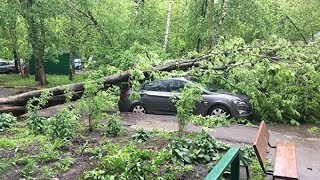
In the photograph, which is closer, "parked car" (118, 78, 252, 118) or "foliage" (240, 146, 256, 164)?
"foliage" (240, 146, 256, 164)

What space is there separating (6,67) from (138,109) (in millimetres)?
22036

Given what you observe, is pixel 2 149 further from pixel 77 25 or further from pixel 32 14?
pixel 77 25

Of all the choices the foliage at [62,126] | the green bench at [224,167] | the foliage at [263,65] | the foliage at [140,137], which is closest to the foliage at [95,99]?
the foliage at [62,126]

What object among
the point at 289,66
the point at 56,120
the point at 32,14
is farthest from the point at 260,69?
the point at 32,14

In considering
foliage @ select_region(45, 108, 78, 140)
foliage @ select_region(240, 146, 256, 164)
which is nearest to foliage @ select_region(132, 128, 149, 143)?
foliage @ select_region(45, 108, 78, 140)

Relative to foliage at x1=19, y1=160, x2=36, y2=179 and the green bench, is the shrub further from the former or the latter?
the green bench

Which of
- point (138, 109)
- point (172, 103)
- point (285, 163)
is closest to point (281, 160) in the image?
point (285, 163)

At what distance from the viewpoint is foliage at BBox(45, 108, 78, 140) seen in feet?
26.2

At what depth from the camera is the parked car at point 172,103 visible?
12789mm

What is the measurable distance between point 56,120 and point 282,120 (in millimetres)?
8519

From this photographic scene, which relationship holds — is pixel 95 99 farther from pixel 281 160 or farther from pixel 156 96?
pixel 156 96

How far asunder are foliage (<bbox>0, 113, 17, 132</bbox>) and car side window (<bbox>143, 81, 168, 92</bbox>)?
5103 millimetres

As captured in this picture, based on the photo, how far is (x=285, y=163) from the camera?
6105mm

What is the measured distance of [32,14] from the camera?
58.2ft
